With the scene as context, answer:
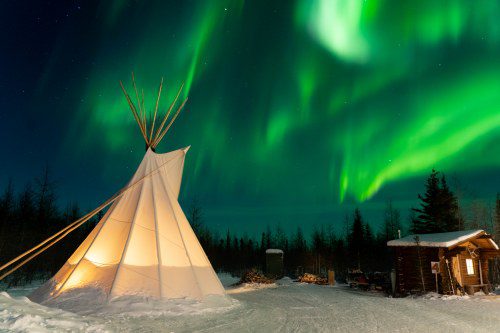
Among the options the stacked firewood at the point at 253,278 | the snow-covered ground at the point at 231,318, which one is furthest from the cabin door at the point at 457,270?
the stacked firewood at the point at 253,278

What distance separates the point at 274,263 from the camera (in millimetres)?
24031

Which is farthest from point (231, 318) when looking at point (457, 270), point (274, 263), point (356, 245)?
point (356, 245)

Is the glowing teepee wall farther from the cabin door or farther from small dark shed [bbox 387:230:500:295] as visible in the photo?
the cabin door

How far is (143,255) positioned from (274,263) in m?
16.0

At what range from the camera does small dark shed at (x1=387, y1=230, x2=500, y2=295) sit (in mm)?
14461

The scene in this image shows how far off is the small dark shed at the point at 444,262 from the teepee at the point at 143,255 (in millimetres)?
9706

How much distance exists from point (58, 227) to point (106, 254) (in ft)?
85.1

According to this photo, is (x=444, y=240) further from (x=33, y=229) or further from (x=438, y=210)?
(x=33, y=229)

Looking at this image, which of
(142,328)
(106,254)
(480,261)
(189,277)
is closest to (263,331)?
(142,328)

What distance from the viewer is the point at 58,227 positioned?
31281 millimetres

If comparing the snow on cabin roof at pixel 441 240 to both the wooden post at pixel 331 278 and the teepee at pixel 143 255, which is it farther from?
the teepee at pixel 143 255

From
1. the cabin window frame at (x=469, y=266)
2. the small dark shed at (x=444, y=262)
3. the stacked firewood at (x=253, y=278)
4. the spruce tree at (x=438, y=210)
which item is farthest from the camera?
the spruce tree at (x=438, y=210)

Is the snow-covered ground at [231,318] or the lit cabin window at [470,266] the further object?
the lit cabin window at [470,266]

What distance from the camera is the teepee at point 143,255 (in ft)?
28.6
